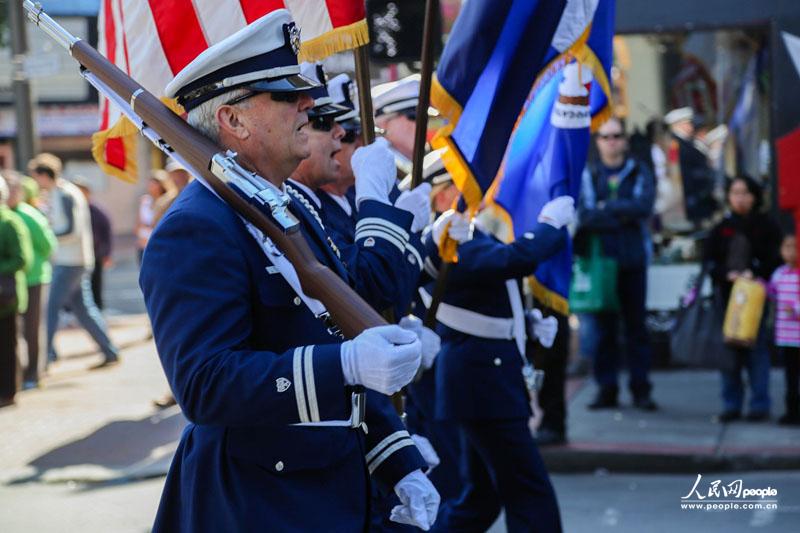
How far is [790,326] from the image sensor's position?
894 centimetres

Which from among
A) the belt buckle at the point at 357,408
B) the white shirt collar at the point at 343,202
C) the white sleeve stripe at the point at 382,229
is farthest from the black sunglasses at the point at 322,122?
the belt buckle at the point at 357,408

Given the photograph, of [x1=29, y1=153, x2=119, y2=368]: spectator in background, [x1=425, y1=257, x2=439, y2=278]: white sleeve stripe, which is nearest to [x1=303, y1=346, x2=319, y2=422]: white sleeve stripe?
[x1=425, y1=257, x2=439, y2=278]: white sleeve stripe

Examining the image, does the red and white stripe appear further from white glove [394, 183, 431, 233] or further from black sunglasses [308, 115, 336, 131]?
white glove [394, 183, 431, 233]

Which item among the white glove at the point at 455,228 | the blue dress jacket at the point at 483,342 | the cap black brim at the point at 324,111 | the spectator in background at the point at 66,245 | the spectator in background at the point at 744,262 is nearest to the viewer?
the cap black brim at the point at 324,111

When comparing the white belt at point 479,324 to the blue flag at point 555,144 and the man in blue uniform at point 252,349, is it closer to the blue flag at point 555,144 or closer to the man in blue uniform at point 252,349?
the blue flag at point 555,144

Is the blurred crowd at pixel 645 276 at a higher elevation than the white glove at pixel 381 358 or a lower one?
lower

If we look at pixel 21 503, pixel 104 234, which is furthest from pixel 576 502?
pixel 104 234

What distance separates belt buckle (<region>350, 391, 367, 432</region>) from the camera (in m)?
3.03

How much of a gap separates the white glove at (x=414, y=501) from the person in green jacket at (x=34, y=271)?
840 centimetres

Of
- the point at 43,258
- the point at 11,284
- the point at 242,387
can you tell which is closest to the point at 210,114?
the point at 242,387

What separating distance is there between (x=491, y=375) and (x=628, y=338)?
4448 millimetres

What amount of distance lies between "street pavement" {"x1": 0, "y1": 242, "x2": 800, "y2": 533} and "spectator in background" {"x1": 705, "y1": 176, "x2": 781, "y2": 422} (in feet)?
0.76

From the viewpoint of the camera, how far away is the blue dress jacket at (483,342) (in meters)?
5.48

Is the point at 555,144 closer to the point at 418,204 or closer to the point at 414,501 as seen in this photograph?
the point at 418,204
